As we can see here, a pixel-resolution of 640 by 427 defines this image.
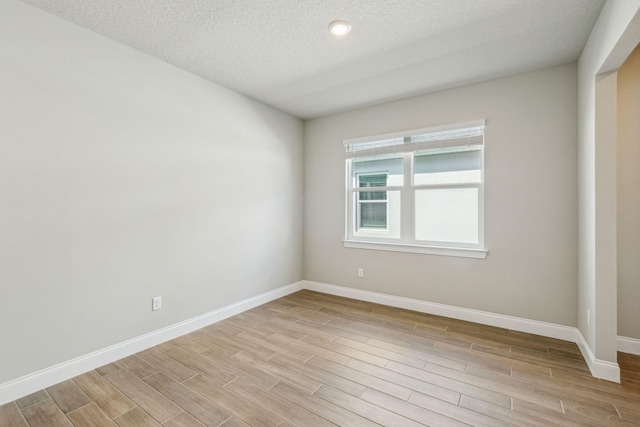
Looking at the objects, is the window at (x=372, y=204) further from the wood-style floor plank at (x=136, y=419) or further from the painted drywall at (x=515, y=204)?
the wood-style floor plank at (x=136, y=419)

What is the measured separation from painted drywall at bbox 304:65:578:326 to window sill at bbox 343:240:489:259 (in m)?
0.06

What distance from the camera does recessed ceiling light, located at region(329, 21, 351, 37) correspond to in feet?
7.18

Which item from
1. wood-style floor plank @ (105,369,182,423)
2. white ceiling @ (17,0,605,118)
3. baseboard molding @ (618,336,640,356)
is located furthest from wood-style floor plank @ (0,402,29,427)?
baseboard molding @ (618,336,640,356)

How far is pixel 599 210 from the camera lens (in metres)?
2.14

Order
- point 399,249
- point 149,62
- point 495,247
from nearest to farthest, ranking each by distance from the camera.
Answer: point 149,62 < point 495,247 < point 399,249

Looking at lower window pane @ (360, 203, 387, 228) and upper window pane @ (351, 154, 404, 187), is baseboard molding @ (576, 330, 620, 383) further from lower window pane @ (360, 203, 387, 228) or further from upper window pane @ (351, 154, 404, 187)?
upper window pane @ (351, 154, 404, 187)

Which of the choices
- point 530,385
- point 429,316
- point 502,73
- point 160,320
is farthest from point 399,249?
point 160,320

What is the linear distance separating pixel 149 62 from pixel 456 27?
8.72 ft

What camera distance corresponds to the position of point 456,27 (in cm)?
224

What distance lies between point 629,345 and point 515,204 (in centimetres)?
147

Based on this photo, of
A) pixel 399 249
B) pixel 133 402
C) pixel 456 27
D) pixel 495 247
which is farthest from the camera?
pixel 399 249

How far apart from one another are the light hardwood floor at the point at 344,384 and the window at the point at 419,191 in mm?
1074

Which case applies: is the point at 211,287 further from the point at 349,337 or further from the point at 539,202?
the point at 539,202

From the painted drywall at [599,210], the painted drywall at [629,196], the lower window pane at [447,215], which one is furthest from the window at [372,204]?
the painted drywall at [629,196]
